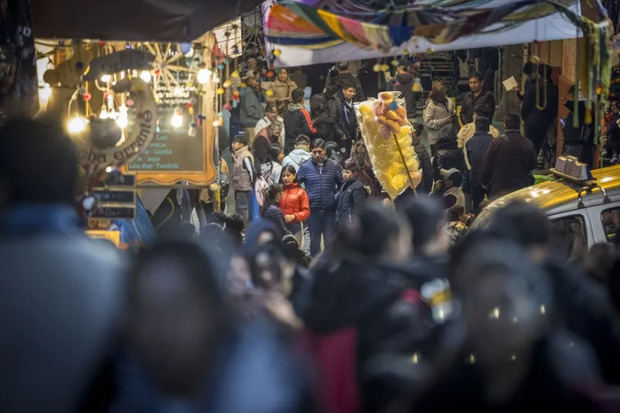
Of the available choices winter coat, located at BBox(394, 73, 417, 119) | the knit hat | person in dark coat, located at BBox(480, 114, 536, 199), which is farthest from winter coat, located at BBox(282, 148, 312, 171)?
person in dark coat, located at BBox(480, 114, 536, 199)

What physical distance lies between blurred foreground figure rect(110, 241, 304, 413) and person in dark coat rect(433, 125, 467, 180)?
13.7 metres

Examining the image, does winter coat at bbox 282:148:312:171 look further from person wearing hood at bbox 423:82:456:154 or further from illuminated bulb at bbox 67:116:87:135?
illuminated bulb at bbox 67:116:87:135

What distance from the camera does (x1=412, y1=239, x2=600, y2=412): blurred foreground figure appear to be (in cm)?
435

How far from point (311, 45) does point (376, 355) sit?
19.0ft

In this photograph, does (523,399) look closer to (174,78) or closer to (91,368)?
(91,368)

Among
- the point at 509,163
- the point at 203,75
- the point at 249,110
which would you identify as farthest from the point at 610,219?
the point at 249,110

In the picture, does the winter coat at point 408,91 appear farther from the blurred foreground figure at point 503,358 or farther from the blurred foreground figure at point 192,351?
the blurred foreground figure at point 192,351

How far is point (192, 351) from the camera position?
4031 millimetres

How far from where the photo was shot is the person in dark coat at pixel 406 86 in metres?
18.0

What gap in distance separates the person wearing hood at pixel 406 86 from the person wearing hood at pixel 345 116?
3.58 feet

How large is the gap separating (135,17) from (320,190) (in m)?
8.70

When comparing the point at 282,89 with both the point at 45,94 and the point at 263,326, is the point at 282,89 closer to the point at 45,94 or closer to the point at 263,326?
the point at 45,94

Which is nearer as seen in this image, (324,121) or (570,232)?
(570,232)

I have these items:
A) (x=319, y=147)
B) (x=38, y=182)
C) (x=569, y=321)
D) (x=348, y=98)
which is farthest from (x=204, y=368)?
(x=348, y=98)
